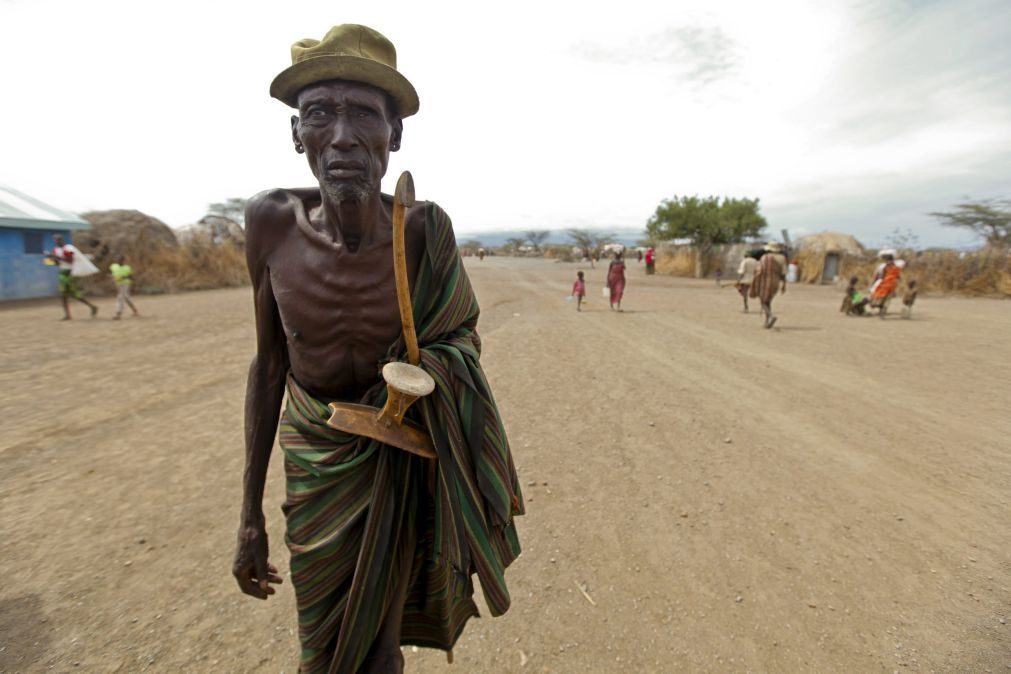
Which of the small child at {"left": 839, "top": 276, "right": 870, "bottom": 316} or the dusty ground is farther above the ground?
the small child at {"left": 839, "top": 276, "right": 870, "bottom": 316}

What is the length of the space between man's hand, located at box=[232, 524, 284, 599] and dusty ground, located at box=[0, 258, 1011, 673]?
0.81m

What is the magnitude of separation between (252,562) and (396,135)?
51.3 inches

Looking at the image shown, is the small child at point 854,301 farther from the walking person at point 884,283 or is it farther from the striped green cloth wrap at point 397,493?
the striped green cloth wrap at point 397,493

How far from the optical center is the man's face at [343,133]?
1.20 metres

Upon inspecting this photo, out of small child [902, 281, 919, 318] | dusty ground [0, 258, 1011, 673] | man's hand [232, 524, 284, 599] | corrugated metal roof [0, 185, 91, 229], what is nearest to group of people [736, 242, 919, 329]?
small child [902, 281, 919, 318]

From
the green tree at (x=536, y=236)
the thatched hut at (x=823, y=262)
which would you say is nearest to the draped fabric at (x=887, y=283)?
the thatched hut at (x=823, y=262)

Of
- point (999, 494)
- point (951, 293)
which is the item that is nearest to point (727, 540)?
point (999, 494)

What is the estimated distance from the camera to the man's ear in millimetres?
1362

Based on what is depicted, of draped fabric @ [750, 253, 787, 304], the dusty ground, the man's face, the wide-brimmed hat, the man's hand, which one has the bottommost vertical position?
the dusty ground

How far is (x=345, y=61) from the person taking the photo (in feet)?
3.84

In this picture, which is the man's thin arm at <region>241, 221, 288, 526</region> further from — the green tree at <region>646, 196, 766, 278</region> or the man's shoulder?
the green tree at <region>646, 196, 766, 278</region>

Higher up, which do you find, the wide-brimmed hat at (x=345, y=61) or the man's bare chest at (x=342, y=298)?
the wide-brimmed hat at (x=345, y=61)

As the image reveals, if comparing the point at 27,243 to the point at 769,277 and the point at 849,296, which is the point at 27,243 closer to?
the point at 769,277

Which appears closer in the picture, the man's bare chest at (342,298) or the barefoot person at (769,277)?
the man's bare chest at (342,298)
